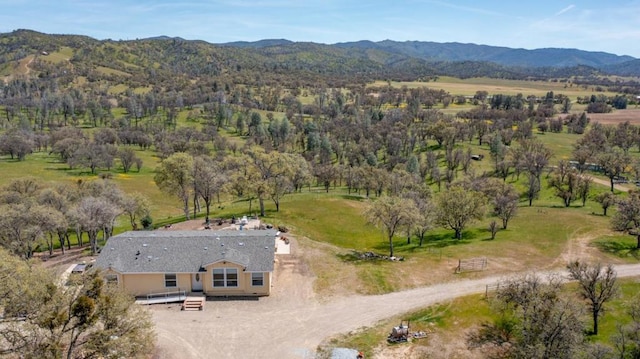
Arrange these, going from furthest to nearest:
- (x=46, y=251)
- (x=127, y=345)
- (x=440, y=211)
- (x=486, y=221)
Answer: (x=486, y=221), (x=440, y=211), (x=46, y=251), (x=127, y=345)

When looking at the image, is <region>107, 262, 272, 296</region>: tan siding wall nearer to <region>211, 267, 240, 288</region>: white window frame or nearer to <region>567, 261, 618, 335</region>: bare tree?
<region>211, 267, 240, 288</region>: white window frame

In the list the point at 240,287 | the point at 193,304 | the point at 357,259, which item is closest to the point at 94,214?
the point at 193,304

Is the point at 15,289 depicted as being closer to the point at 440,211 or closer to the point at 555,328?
the point at 555,328

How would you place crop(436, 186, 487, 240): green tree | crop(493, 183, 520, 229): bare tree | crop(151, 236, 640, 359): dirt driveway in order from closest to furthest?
crop(151, 236, 640, 359): dirt driveway < crop(436, 186, 487, 240): green tree < crop(493, 183, 520, 229): bare tree

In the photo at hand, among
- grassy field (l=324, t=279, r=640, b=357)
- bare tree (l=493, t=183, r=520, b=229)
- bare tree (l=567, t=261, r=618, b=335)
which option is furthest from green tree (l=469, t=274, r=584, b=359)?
bare tree (l=493, t=183, r=520, b=229)

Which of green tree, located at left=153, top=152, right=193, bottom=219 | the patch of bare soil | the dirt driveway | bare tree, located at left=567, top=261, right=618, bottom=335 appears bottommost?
the patch of bare soil

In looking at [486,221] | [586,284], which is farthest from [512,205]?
[586,284]

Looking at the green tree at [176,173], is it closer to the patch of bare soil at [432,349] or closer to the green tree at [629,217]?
the patch of bare soil at [432,349]
